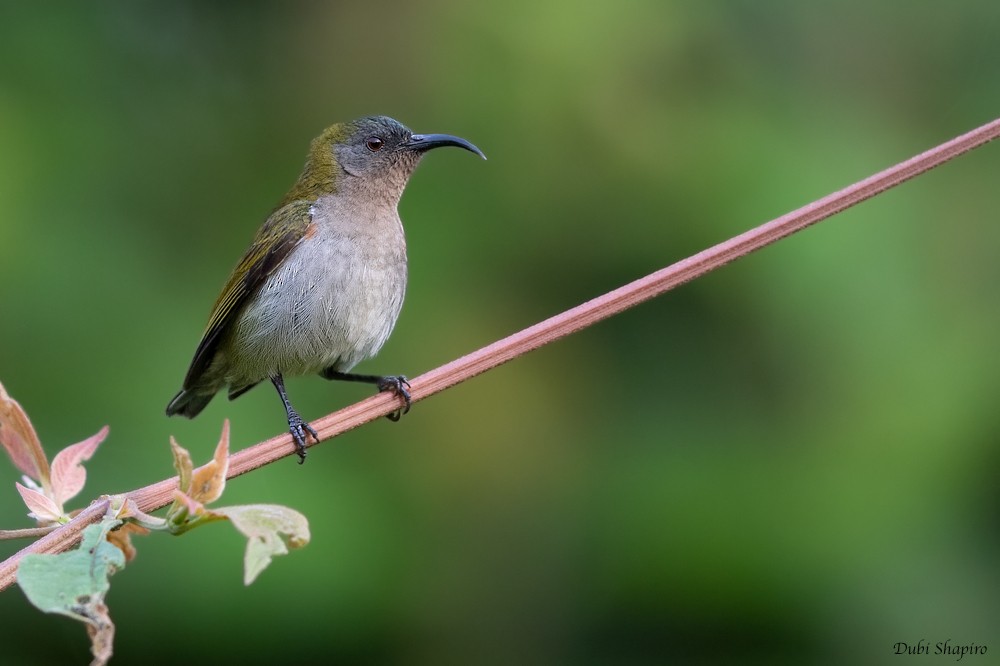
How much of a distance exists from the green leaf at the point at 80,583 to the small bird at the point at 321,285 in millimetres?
2319

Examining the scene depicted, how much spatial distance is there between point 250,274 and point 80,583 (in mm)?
2818

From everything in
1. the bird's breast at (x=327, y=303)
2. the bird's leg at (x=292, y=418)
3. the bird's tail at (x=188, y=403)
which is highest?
the bird's breast at (x=327, y=303)

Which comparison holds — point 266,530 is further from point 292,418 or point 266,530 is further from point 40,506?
point 292,418

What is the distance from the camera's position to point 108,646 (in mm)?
1138

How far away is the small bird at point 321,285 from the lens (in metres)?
3.69

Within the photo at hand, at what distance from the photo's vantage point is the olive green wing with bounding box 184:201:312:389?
3.84 metres

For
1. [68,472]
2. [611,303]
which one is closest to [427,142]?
[611,303]

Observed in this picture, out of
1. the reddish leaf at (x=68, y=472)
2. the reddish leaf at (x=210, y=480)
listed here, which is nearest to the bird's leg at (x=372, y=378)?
the reddish leaf at (x=68, y=472)

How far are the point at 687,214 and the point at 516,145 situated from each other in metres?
0.81

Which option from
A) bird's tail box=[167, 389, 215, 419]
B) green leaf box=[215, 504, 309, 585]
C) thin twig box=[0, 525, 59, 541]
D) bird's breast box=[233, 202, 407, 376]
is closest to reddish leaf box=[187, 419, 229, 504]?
green leaf box=[215, 504, 309, 585]

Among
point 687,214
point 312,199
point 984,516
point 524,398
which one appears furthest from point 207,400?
point 984,516

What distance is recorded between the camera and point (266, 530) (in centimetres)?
123

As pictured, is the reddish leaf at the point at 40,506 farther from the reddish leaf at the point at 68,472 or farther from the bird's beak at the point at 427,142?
the bird's beak at the point at 427,142

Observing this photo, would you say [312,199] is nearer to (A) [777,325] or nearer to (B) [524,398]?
(B) [524,398]
